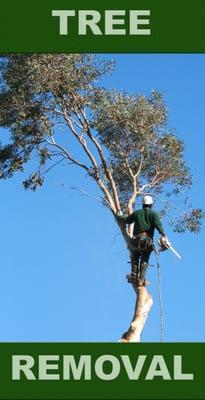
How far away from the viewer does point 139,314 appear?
21875 mm

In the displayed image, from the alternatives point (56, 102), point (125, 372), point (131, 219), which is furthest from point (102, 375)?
point (56, 102)

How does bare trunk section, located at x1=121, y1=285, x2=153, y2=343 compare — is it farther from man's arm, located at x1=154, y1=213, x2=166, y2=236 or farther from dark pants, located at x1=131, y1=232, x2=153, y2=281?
man's arm, located at x1=154, y1=213, x2=166, y2=236

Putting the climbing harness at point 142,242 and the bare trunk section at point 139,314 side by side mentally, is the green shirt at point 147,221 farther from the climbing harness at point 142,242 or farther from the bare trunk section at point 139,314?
the bare trunk section at point 139,314

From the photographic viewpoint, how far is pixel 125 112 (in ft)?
97.7

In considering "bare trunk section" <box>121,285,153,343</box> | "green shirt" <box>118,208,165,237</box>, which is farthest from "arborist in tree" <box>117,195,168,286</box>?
"bare trunk section" <box>121,285,153,343</box>

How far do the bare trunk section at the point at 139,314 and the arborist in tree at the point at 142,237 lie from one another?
10.3 inches

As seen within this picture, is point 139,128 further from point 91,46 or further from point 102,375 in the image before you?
point 102,375

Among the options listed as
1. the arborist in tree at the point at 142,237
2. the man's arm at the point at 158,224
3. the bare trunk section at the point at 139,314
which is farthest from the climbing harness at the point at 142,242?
the bare trunk section at the point at 139,314

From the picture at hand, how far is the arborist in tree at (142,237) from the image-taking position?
22.0m

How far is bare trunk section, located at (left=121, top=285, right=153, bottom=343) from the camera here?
21328mm

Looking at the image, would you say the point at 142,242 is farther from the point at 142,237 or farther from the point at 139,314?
the point at 139,314

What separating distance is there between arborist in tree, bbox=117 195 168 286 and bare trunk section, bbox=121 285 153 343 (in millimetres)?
263

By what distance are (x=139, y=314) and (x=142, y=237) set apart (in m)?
2.07

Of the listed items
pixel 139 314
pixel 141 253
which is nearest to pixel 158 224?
pixel 141 253
